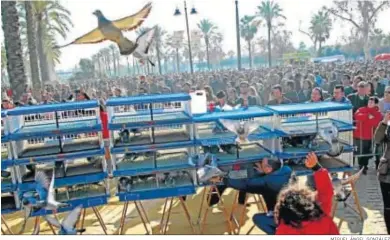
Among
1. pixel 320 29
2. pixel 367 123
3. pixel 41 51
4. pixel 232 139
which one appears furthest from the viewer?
pixel 320 29

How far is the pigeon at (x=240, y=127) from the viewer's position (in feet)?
15.6

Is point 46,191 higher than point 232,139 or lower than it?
lower

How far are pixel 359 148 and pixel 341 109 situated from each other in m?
2.23

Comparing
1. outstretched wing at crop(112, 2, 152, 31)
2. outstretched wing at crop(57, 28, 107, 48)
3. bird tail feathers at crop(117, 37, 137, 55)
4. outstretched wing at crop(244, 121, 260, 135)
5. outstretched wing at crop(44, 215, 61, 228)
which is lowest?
outstretched wing at crop(44, 215, 61, 228)

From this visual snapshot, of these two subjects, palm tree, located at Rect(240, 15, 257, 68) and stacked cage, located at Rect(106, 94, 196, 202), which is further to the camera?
palm tree, located at Rect(240, 15, 257, 68)

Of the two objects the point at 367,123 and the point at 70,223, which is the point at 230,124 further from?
the point at 367,123

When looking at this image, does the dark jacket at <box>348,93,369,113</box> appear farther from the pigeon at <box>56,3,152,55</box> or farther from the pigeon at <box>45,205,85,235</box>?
the pigeon at <box>45,205,85,235</box>

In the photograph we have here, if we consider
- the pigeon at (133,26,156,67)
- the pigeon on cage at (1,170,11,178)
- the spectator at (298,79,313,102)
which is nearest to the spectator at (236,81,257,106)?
the spectator at (298,79,313,102)

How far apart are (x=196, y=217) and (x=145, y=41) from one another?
2.24 meters

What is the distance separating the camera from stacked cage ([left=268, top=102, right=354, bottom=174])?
4957mm

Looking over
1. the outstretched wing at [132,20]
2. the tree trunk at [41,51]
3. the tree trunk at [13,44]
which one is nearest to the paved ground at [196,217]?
the outstretched wing at [132,20]

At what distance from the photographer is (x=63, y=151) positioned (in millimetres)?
4703

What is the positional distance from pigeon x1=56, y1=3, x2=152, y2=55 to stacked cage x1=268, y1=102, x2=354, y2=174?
184 centimetres

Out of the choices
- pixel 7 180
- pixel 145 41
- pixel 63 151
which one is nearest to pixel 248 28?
pixel 145 41
